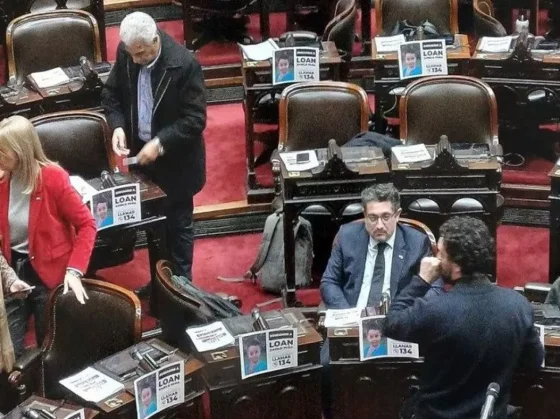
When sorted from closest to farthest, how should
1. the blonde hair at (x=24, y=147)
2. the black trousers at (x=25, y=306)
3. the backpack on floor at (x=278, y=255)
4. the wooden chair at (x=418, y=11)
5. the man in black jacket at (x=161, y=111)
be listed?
the blonde hair at (x=24, y=147) < the black trousers at (x=25, y=306) < the man in black jacket at (x=161, y=111) < the backpack on floor at (x=278, y=255) < the wooden chair at (x=418, y=11)

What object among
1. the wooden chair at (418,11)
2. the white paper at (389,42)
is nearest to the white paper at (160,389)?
the white paper at (389,42)

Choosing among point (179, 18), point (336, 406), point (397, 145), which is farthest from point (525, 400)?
point (179, 18)

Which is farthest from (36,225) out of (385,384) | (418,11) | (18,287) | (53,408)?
(418,11)

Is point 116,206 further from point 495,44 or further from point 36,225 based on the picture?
point 495,44

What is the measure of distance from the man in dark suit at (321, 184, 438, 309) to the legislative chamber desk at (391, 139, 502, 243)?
2.02ft

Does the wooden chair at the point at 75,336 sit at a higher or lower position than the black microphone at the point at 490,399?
lower

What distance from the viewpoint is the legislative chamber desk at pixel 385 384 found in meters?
3.82

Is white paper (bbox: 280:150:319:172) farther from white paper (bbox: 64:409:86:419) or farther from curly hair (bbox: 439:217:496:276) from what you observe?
white paper (bbox: 64:409:86:419)

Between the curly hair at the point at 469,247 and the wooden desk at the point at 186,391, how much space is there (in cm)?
99

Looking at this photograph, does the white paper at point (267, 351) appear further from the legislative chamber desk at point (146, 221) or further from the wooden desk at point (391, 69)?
the wooden desk at point (391, 69)

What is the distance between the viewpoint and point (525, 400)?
12.6 ft

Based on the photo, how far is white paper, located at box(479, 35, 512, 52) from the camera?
588 centimetres

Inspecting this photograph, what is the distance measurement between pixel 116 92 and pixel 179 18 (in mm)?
2738

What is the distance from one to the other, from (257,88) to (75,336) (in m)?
2.11
